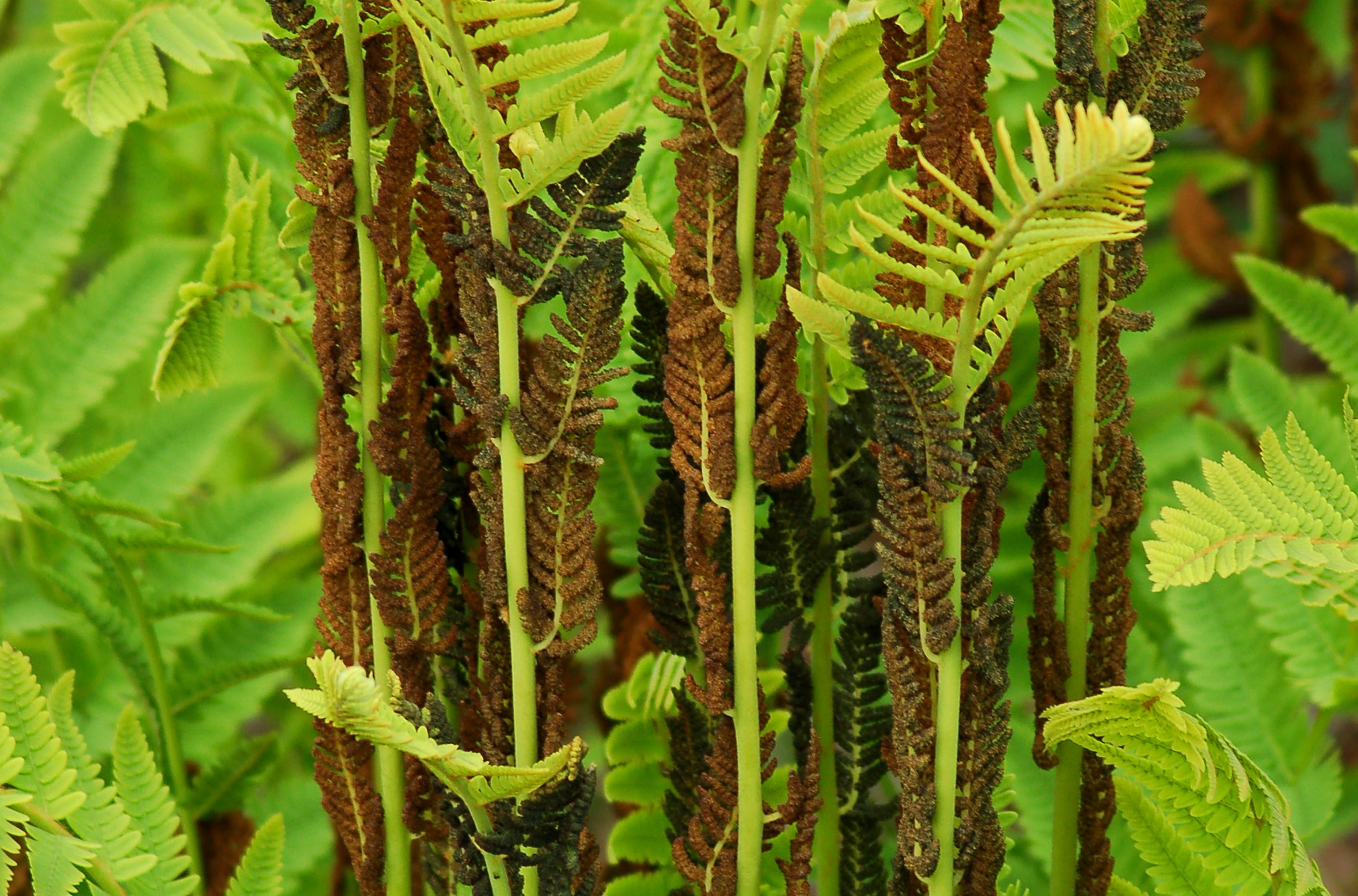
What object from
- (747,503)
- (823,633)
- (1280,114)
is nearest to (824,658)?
(823,633)

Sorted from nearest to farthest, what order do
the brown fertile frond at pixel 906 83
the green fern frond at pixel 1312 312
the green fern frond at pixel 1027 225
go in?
the green fern frond at pixel 1027 225 → the brown fertile frond at pixel 906 83 → the green fern frond at pixel 1312 312

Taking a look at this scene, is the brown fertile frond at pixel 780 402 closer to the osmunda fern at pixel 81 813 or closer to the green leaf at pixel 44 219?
the osmunda fern at pixel 81 813

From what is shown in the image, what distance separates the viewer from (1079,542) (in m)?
0.44

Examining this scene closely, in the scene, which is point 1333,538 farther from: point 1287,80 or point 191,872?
point 1287,80

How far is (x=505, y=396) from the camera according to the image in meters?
0.38

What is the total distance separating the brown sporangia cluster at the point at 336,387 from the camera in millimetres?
414

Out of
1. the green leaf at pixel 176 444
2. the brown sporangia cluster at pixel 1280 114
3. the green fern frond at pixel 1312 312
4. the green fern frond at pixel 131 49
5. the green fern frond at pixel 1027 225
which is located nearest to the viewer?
the green fern frond at pixel 1027 225

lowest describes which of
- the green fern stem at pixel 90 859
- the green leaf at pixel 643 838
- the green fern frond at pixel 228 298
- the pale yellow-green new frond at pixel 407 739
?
the green leaf at pixel 643 838

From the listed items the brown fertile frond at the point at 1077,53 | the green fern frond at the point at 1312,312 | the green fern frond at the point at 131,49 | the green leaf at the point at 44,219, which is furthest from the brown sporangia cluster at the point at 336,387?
the green fern frond at the point at 1312,312

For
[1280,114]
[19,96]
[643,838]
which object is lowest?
[643,838]

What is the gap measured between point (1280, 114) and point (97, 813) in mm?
1089

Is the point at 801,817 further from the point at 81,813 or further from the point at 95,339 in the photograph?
the point at 95,339

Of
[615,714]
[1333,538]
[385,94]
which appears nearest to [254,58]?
[385,94]

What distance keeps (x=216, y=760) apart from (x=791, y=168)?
0.43 meters
